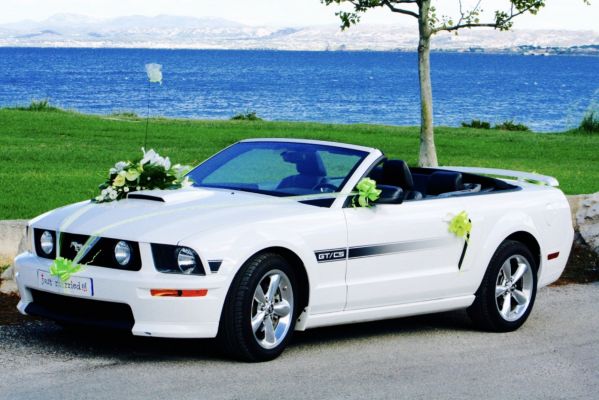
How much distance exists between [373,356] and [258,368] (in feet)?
2.99

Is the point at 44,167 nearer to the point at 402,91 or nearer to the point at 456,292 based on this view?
the point at 456,292

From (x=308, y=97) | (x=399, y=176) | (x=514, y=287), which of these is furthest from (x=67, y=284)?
(x=308, y=97)

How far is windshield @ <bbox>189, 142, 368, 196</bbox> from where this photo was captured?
8.22 metres

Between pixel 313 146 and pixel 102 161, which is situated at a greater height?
pixel 313 146

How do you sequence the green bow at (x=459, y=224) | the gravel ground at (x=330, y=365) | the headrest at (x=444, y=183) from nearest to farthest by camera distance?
the gravel ground at (x=330, y=365)
the green bow at (x=459, y=224)
the headrest at (x=444, y=183)

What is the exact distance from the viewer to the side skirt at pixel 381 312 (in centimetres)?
768

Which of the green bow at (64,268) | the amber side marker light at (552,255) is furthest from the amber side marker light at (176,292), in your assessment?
the amber side marker light at (552,255)

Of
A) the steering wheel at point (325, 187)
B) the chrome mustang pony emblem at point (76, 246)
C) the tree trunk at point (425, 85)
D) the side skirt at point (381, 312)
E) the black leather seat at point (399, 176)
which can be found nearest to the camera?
the chrome mustang pony emblem at point (76, 246)

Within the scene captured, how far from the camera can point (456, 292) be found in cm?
856

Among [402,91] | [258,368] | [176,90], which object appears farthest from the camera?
[402,91]

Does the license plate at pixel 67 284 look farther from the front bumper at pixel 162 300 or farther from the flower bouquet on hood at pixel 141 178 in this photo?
the flower bouquet on hood at pixel 141 178

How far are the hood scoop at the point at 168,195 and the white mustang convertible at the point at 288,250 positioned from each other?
0.05ft

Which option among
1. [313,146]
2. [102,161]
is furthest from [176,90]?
[313,146]

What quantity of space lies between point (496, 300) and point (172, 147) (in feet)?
48.9
